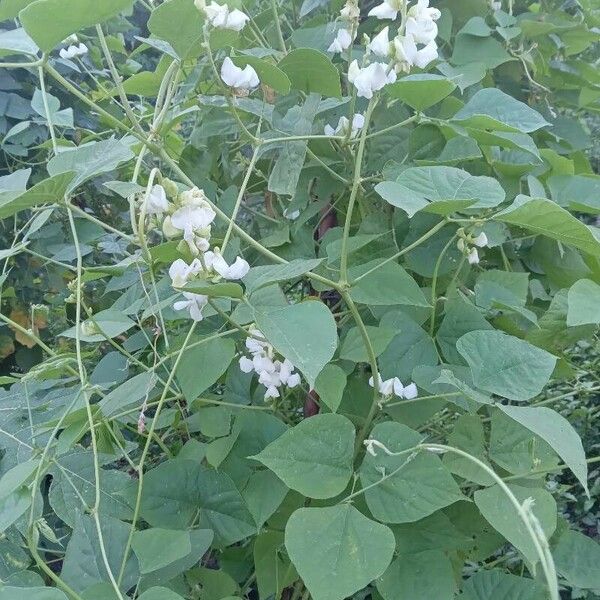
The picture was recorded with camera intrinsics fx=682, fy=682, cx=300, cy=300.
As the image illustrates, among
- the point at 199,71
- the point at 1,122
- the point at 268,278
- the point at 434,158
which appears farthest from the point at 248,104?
the point at 1,122

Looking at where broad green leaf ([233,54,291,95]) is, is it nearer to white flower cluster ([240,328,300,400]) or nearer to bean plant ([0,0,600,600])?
bean plant ([0,0,600,600])


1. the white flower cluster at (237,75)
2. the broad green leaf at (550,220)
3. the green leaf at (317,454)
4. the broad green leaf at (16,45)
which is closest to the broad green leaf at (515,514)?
the green leaf at (317,454)

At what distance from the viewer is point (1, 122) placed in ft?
6.45

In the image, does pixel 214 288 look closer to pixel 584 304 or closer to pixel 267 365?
pixel 267 365

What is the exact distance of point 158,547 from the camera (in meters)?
0.59

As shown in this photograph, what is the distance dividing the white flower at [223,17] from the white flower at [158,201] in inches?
6.1

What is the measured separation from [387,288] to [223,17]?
29 centimetres

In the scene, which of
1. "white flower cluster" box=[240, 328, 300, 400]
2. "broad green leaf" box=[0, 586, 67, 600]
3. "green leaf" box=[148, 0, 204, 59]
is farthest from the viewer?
"white flower cluster" box=[240, 328, 300, 400]

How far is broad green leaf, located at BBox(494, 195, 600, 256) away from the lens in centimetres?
56

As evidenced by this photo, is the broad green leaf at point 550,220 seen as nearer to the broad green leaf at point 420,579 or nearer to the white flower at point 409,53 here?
the white flower at point 409,53

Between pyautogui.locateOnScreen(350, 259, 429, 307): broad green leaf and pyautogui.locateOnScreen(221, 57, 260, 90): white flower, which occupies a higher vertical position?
pyautogui.locateOnScreen(221, 57, 260, 90): white flower

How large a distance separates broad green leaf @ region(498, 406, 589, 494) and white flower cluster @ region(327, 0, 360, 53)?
1.38ft

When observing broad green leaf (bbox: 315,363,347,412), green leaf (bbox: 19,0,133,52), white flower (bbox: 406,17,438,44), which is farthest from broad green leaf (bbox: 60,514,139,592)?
white flower (bbox: 406,17,438,44)

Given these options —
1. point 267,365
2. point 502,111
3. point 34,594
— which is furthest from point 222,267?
point 502,111
